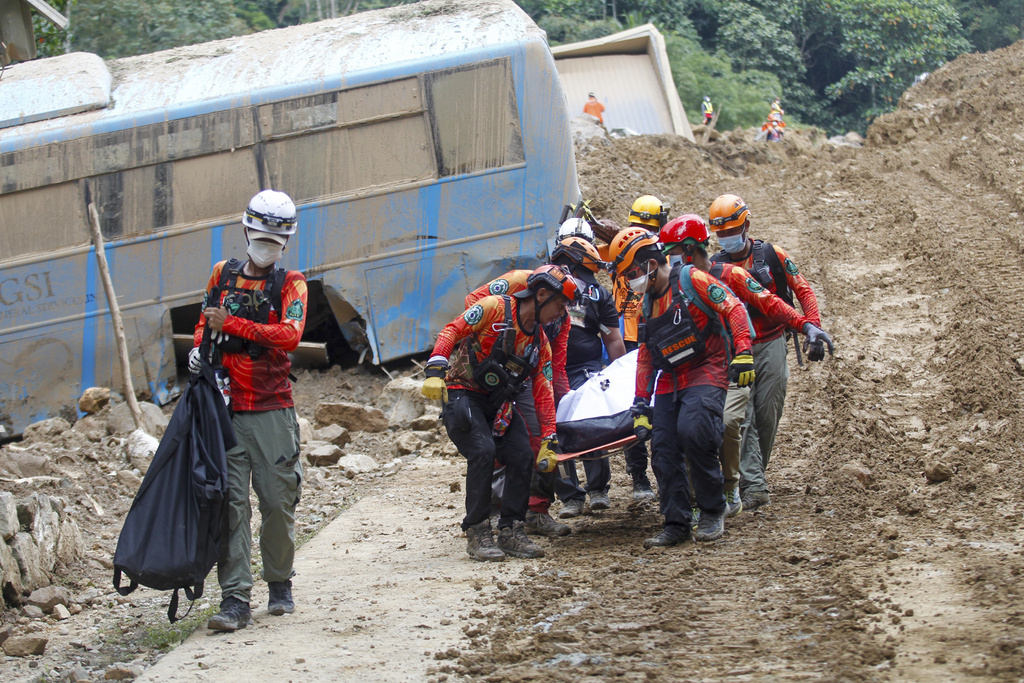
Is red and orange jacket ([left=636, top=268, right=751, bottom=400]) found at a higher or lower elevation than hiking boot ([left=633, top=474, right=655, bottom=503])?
higher

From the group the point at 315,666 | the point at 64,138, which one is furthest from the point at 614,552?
the point at 64,138

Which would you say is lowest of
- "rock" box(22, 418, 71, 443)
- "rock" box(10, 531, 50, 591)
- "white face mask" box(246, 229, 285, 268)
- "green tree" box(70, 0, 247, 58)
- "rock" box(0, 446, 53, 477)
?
"rock" box(22, 418, 71, 443)

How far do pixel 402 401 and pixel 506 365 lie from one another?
469cm

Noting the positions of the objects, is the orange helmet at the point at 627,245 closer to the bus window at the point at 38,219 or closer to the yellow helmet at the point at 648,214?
the yellow helmet at the point at 648,214

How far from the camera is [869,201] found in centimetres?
1529

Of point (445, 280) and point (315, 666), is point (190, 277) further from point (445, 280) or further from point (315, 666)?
point (315, 666)

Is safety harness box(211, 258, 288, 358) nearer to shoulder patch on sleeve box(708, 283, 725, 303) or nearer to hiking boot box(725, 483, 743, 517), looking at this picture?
shoulder patch on sleeve box(708, 283, 725, 303)

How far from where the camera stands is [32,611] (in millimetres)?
5391

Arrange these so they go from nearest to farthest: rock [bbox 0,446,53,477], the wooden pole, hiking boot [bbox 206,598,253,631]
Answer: hiking boot [bbox 206,598,253,631]
rock [bbox 0,446,53,477]
the wooden pole

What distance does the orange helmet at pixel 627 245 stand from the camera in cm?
566

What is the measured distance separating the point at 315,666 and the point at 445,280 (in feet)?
22.9

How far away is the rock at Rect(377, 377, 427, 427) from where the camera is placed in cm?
1002

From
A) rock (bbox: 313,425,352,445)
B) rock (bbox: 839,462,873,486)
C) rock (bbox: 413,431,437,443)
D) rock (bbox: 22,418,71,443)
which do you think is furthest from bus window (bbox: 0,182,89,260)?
rock (bbox: 839,462,873,486)

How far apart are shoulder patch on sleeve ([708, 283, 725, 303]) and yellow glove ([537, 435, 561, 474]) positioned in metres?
1.13
